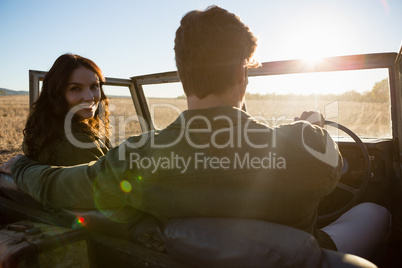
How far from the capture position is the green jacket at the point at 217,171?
1.13 m

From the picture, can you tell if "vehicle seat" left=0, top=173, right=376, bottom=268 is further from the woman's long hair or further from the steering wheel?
the steering wheel

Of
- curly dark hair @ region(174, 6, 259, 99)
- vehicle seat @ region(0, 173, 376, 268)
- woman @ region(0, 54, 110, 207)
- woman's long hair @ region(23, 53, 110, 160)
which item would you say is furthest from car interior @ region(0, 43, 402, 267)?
curly dark hair @ region(174, 6, 259, 99)

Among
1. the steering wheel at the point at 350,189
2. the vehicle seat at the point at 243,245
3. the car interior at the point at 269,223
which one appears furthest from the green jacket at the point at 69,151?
the steering wheel at the point at 350,189

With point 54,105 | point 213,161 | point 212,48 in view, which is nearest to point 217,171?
point 213,161

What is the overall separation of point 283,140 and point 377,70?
81.9 inches

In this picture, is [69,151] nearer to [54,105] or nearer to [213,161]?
[54,105]

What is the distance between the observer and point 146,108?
4.43 meters

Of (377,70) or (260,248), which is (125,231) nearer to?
(260,248)

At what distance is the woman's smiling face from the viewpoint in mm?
2460

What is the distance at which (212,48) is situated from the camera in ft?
4.05

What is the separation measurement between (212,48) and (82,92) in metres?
1.67

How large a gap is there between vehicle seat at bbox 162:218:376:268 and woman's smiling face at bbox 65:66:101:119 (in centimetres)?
177

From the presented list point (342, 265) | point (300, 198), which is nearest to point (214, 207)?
point (300, 198)

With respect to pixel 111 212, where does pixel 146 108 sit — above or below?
above
